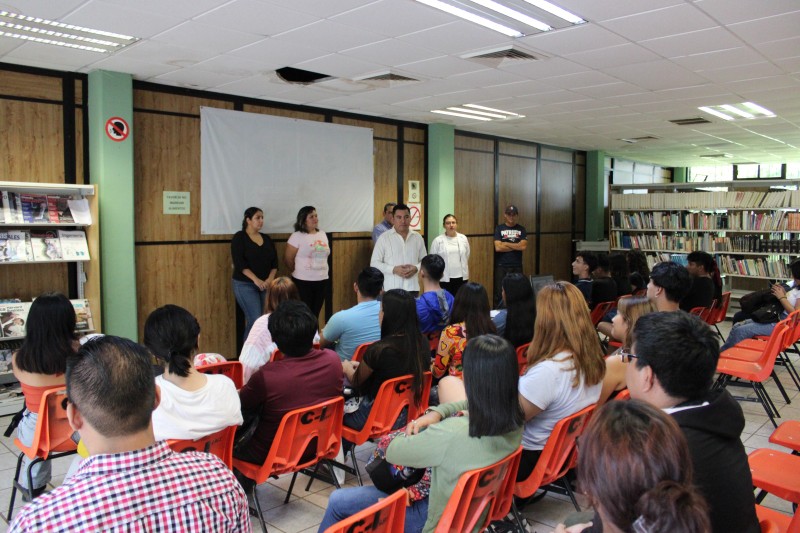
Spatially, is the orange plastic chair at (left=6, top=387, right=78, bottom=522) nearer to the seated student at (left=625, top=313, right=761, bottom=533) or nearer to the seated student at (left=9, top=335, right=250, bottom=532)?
the seated student at (left=9, top=335, right=250, bottom=532)

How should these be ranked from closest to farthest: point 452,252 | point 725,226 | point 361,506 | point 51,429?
1. point 361,506
2. point 51,429
3. point 452,252
4. point 725,226

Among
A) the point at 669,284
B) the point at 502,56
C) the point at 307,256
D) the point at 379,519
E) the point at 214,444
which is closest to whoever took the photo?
the point at 379,519

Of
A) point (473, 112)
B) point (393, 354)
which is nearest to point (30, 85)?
point (393, 354)

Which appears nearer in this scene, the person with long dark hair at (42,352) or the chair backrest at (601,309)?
the person with long dark hair at (42,352)

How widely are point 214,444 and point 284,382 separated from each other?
1.37ft

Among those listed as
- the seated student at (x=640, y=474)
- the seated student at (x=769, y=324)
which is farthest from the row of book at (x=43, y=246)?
the seated student at (x=769, y=324)

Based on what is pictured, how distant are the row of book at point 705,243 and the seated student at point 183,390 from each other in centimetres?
949

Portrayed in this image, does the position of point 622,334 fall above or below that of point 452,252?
below

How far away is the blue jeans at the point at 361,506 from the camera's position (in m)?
2.24

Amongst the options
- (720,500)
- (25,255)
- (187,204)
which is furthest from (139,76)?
(720,500)

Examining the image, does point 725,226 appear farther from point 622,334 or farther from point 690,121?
point 622,334

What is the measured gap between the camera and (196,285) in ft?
21.1

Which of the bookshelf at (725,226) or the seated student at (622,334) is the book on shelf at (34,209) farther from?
the bookshelf at (725,226)

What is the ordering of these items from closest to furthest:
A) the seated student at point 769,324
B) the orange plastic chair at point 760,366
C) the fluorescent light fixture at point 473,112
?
the orange plastic chair at point 760,366 → the seated student at point 769,324 → the fluorescent light fixture at point 473,112
